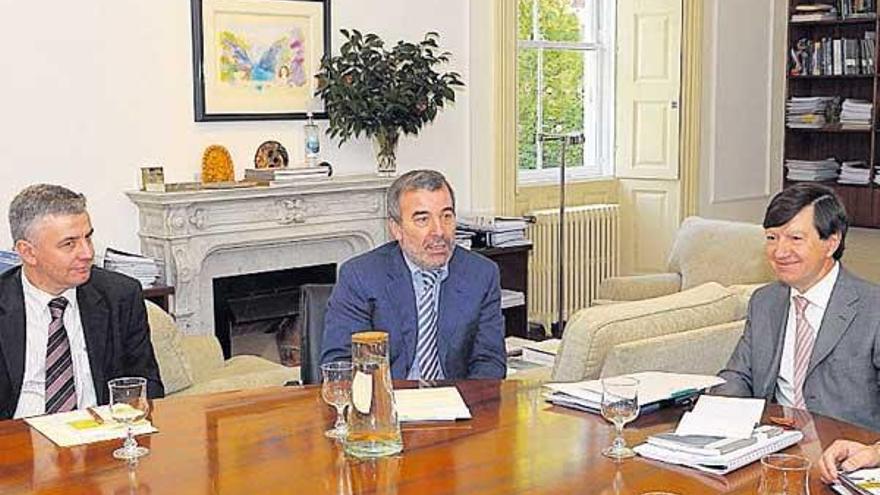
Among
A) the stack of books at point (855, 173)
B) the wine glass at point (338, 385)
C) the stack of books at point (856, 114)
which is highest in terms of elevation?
the stack of books at point (856, 114)

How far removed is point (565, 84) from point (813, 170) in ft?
6.14

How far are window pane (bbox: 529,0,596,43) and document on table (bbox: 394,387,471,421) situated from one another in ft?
16.0

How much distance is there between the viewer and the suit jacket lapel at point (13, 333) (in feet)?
9.02

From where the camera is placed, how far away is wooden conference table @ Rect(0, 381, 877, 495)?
199 centimetres

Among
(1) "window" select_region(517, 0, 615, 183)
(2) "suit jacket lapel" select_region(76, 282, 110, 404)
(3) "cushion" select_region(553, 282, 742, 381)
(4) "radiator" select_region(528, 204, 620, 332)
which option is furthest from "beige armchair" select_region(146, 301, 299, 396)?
(1) "window" select_region(517, 0, 615, 183)

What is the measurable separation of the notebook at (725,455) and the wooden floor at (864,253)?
18.1 ft

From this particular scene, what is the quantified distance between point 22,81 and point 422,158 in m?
2.24

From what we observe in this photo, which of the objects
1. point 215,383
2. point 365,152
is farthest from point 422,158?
point 215,383

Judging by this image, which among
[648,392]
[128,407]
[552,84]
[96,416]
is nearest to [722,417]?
[648,392]

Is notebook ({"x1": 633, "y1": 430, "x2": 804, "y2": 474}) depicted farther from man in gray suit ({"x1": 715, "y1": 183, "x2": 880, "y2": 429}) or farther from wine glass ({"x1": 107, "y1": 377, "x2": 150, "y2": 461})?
wine glass ({"x1": 107, "y1": 377, "x2": 150, "y2": 461})

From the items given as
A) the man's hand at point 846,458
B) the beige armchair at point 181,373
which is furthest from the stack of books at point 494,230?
the man's hand at point 846,458

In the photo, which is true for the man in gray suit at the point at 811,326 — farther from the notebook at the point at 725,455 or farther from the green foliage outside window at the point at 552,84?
the green foliage outside window at the point at 552,84

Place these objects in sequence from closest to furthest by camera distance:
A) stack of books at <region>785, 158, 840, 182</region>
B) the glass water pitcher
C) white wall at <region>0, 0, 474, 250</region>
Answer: the glass water pitcher, white wall at <region>0, 0, 474, 250</region>, stack of books at <region>785, 158, 840, 182</region>

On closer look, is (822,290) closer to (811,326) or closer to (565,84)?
(811,326)
